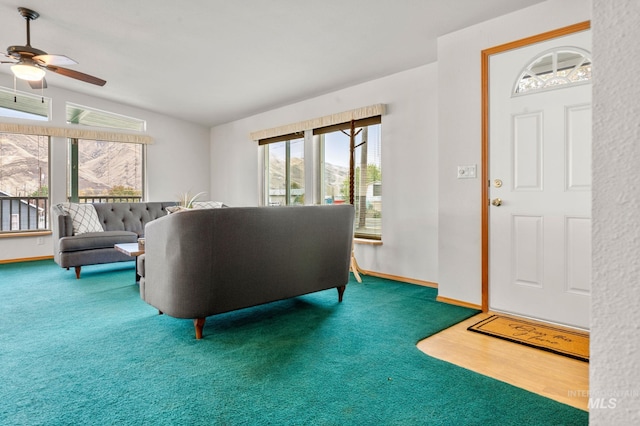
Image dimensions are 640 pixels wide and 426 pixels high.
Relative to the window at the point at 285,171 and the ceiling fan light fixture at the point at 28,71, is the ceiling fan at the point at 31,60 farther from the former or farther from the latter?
the window at the point at 285,171

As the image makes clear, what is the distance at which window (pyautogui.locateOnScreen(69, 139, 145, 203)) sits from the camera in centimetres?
587

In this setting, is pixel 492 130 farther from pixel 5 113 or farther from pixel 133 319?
pixel 5 113

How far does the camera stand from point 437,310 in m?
3.02

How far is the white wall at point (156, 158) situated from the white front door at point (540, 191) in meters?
5.42

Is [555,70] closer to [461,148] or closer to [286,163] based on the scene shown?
[461,148]

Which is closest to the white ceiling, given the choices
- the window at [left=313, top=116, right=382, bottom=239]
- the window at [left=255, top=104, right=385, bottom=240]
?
the window at [left=255, top=104, right=385, bottom=240]

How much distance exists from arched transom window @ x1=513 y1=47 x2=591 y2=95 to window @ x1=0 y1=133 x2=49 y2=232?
251 inches

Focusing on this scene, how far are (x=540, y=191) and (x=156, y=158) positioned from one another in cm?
599

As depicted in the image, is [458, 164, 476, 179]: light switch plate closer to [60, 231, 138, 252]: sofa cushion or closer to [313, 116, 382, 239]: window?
[313, 116, 382, 239]: window

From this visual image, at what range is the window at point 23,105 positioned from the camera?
5277 millimetres

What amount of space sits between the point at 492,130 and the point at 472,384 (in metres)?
2.02

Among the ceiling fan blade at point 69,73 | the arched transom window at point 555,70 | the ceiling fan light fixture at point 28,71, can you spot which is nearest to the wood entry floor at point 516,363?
the arched transom window at point 555,70

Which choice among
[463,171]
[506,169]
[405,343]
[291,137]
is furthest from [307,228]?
[291,137]

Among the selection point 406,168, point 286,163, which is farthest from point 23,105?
point 406,168
